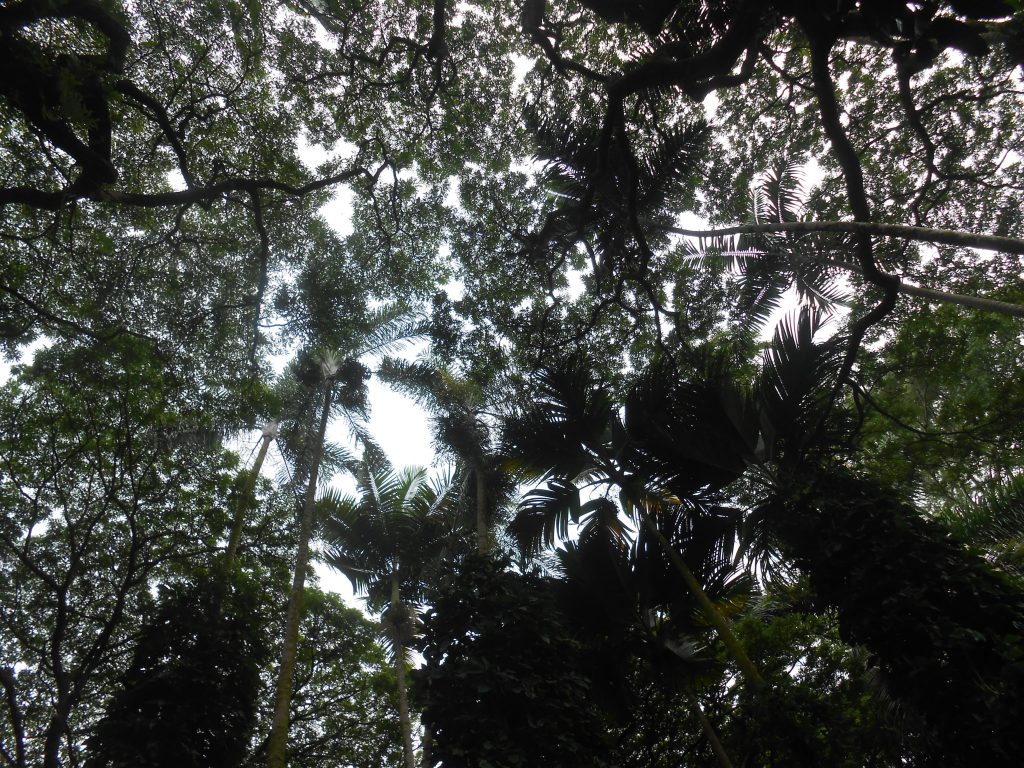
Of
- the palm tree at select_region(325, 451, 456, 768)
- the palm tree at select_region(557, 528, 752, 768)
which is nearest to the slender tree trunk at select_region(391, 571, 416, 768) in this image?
the palm tree at select_region(325, 451, 456, 768)

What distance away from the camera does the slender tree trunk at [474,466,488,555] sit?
33.5ft

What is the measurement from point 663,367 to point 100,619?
27.4ft

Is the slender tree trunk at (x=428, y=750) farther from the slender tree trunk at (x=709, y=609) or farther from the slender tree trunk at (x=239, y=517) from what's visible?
the slender tree trunk at (x=239, y=517)

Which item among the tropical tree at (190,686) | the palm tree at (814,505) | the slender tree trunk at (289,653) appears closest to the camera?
the palm tree at (814,505)

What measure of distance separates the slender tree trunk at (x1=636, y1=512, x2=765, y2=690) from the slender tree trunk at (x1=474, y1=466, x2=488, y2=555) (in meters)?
4.06

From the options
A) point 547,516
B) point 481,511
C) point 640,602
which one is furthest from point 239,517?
point 640,602

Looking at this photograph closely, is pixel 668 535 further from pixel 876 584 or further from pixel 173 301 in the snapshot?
pixel 173 301

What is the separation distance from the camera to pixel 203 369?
8.41 m

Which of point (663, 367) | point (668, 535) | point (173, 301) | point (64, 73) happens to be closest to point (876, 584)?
point (668, 535)

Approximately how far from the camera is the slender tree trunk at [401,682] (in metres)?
10.0

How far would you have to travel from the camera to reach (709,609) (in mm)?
5977

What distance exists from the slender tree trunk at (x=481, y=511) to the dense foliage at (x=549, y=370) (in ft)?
0.26

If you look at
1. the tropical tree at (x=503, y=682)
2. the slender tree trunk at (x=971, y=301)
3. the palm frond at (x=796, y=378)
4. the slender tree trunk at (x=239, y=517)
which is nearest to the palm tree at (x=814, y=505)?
the palm frond at (x=796, y=378)

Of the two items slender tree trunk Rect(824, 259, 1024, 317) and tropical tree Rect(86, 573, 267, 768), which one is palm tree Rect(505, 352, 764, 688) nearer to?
slender tree trunk Rect(824, 259, 1024, 317)
